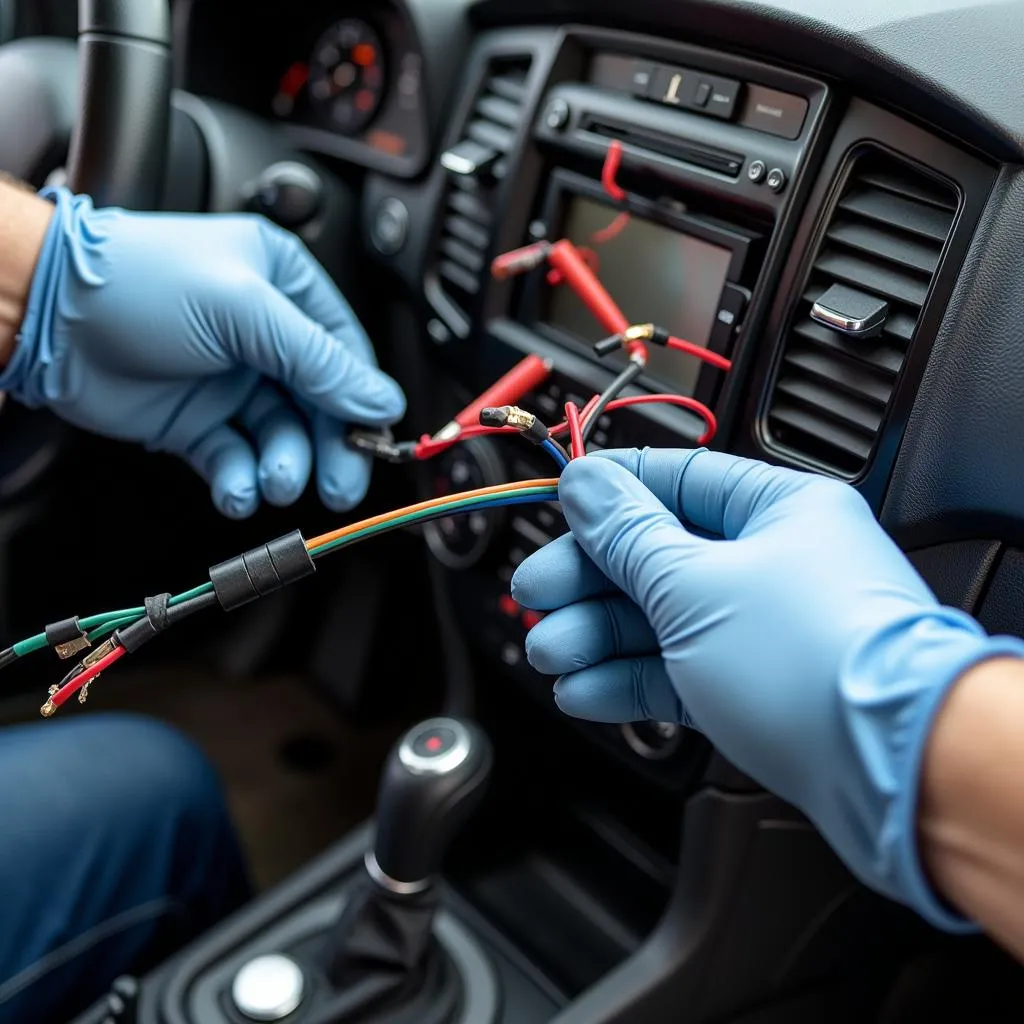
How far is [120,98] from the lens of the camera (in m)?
0.93

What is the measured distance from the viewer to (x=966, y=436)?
2.24ft

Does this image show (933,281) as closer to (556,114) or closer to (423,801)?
(556,114)

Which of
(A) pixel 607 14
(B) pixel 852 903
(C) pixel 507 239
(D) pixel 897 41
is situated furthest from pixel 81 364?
(B) pixel 852 903

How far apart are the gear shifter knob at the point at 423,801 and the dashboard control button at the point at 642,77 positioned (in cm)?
56

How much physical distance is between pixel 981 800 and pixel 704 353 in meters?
0.43

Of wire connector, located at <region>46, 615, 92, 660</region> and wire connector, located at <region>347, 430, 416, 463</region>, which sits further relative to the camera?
wire connector, located at <region>347, 430, 416, 463</region>

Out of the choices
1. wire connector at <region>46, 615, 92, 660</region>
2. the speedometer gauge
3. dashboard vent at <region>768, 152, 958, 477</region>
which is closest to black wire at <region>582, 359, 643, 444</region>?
dashboard vent at <region>768, 152, 958, 477</region>

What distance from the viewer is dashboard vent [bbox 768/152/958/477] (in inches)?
28.1

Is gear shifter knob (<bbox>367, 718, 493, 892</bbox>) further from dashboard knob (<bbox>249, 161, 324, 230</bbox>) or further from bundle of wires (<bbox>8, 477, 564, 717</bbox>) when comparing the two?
dashboard knob (<bbox>249, 161, 324, 230</bbox>)

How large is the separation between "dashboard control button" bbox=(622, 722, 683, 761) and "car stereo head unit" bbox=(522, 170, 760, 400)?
0.27m

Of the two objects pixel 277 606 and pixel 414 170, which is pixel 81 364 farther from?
pixel 277 606

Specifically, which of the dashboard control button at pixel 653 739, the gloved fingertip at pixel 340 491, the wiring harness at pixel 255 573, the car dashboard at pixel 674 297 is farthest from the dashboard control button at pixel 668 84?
the dashboard control button at pixel 653 739

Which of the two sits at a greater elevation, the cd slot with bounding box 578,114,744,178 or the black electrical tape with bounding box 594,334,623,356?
the cd slot with bounding box 578,114,744,178

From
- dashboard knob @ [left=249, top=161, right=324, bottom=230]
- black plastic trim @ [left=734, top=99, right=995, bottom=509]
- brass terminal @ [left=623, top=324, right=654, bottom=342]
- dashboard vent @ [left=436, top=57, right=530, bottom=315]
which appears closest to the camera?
black plastic trim @ [left=734, top=99, right=995, bottom=509]
